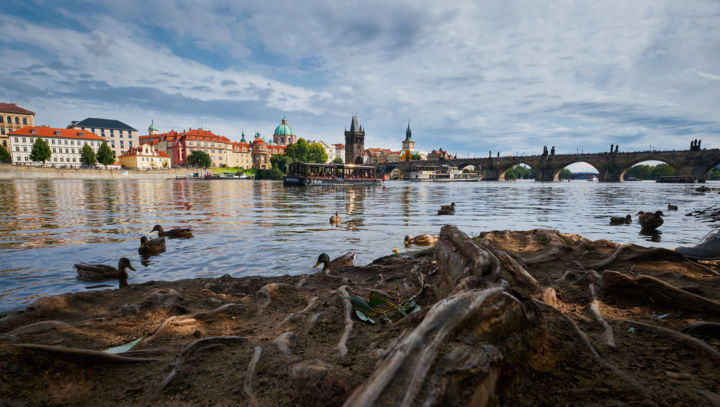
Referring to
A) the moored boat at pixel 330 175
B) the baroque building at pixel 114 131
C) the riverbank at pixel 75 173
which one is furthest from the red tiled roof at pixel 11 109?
the moored boat at pixel 330 175

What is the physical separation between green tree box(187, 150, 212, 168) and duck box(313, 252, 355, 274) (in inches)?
5083

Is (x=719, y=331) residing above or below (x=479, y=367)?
below

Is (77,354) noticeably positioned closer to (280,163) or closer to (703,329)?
(703,329)

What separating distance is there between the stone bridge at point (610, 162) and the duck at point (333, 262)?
319 ft

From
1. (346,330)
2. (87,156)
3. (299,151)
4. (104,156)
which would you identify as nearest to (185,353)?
(346,330)

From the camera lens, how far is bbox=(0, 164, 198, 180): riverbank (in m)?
65.8

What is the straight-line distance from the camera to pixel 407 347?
1.91 meters

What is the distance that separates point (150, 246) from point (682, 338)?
1024cm

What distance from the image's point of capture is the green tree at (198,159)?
120938 millimetres

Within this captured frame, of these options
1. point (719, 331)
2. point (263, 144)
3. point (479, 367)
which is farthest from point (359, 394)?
point (263, 144)

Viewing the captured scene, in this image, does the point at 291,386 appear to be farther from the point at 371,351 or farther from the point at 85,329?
the point at 85,329

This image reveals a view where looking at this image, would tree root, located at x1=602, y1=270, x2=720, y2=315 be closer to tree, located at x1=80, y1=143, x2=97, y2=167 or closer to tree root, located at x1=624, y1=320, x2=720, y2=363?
tree root, located at x1=624, y1=320, x2=720, y2=363

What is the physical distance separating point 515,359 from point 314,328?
6.63ft

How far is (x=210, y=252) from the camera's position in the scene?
29.3ft
